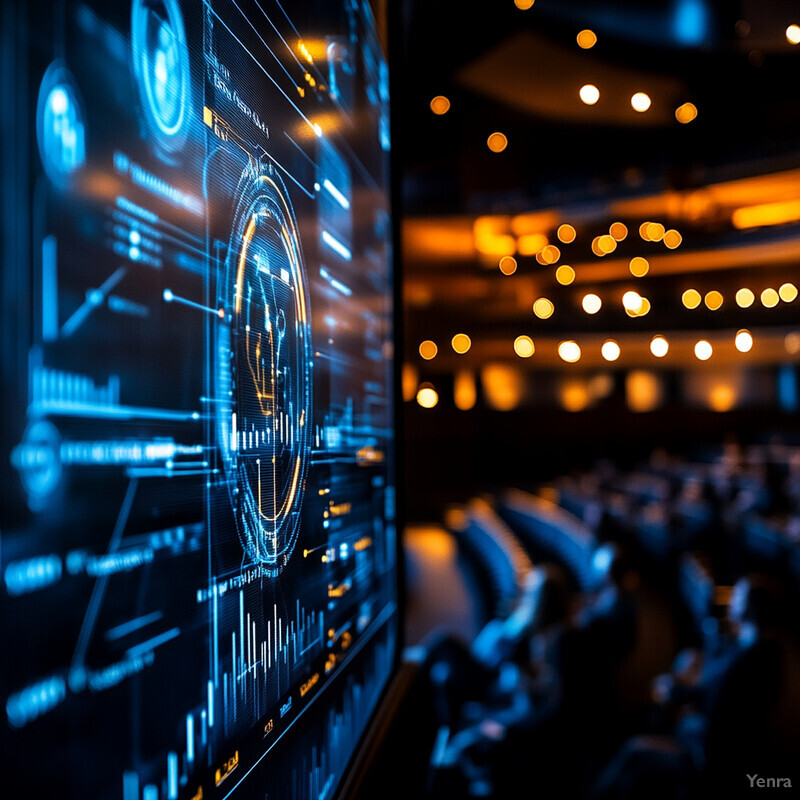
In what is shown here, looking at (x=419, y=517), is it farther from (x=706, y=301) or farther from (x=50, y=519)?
(x=50, y=519)

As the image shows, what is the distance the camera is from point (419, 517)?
43.3ft

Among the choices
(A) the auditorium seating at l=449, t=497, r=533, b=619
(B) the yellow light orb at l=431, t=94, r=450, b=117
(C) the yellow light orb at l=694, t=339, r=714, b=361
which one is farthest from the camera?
(C) the yellow light orb at l=694, t=339, r=714, b=361

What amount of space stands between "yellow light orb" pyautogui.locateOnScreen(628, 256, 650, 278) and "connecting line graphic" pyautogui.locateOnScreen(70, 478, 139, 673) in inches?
575

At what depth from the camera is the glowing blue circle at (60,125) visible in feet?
1.48

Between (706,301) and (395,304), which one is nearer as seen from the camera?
(395,304)

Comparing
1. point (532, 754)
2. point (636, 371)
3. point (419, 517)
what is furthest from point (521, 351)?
point (532, 754)

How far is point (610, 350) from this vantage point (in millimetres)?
15250

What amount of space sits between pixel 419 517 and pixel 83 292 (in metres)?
12.8

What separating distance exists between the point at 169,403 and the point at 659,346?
14891 mm

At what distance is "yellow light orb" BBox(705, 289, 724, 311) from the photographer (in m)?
13.9

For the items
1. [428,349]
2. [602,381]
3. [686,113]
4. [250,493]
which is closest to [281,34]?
[250,493]

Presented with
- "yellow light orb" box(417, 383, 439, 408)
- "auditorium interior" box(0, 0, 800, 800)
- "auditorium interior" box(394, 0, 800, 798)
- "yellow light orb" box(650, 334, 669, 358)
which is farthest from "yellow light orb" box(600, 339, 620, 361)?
"auditorium interior" box(0, 0, 800, 800)

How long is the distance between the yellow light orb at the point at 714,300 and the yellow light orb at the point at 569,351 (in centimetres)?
238

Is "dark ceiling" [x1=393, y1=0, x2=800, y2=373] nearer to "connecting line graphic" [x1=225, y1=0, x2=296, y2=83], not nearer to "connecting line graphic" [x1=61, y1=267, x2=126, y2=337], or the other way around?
"connecting line graphic" [x1=225, y1=0, x2=296, y2=83]
